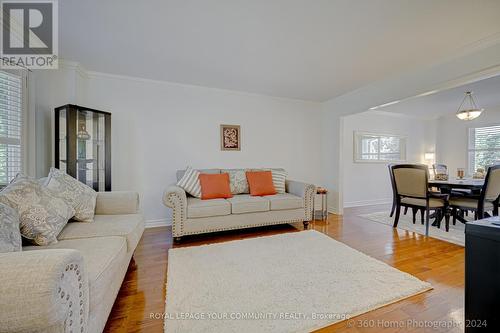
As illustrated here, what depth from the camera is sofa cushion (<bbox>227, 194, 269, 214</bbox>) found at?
297 cm

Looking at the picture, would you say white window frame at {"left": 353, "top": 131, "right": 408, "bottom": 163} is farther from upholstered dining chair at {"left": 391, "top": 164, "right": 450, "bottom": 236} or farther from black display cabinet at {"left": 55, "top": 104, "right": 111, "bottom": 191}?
black display cabinet at {"left": 55, "top": 104, "right": 111, "bottom": 191}

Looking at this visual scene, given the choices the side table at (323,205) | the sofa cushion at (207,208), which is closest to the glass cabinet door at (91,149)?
the sofa cushion at (207,208)

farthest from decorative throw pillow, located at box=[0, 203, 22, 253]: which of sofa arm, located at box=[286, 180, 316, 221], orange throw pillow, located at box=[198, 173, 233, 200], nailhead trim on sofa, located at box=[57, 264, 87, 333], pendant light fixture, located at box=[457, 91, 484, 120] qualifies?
pendant light fixture, located at box=[457, 91, 484, 120]

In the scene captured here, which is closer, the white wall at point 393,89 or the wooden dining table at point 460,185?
the white wall at point 393,89

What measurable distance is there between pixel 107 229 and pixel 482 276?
7.50 feet

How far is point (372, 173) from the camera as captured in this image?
537 centimetres

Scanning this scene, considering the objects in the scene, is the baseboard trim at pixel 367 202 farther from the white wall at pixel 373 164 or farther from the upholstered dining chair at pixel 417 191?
the upholstered dining chair at pixel 417 191

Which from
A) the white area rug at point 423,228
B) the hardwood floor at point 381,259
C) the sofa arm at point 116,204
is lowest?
the hardwood floor at point 381,259

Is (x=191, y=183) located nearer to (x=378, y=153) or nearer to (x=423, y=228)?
(x=423, y=228)

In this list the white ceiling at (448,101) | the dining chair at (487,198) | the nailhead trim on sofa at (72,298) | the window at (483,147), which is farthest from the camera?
the window at (483,147)

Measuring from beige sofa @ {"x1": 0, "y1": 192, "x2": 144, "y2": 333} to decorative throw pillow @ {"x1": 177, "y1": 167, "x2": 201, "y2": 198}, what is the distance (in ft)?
5.20

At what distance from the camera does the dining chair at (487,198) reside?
287 centimetres

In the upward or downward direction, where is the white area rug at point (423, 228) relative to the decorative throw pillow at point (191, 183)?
downward

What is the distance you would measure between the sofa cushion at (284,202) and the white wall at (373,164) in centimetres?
213
